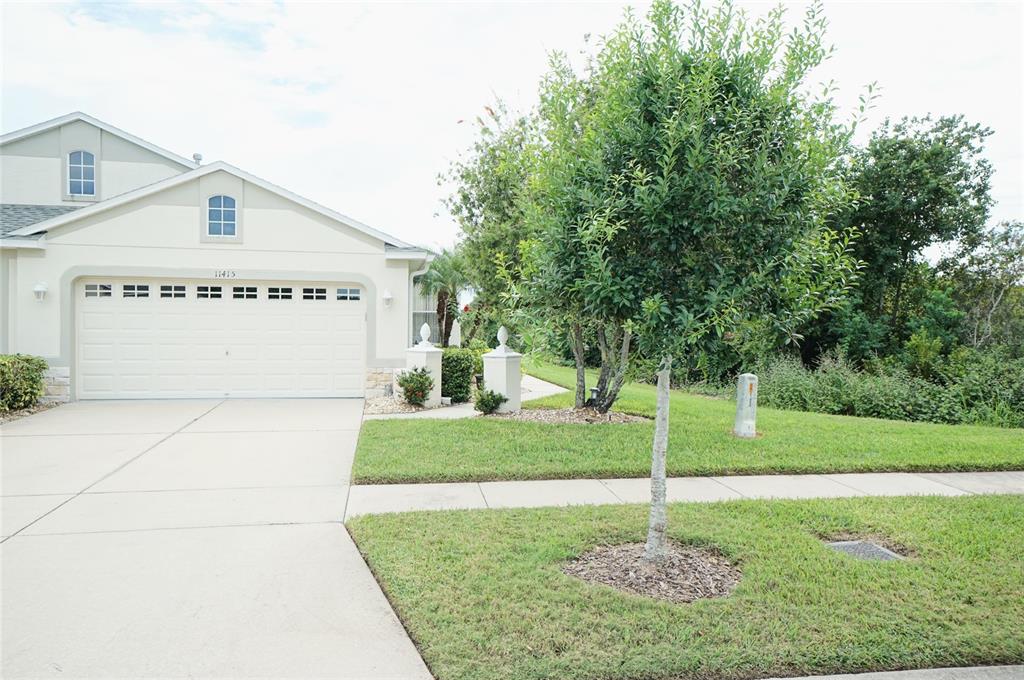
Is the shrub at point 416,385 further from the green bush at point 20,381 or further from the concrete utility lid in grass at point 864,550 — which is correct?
the concrete utility lid in grass at point 864,550

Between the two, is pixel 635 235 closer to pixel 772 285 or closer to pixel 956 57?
pixel 772 285

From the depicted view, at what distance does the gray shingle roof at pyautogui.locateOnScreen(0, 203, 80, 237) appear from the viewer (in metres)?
12.4

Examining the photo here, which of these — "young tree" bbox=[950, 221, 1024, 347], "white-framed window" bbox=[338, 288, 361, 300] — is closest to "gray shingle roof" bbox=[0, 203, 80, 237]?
"white-framed window" bbox=[338, 288, 361, 300]

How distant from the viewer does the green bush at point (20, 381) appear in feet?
33.8

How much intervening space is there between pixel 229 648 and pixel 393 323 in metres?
9.89

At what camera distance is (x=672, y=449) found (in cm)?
792

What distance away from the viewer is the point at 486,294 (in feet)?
42.8

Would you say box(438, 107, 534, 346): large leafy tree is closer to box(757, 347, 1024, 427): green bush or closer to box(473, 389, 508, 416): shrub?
box(473, 389, 508, 416): shrub

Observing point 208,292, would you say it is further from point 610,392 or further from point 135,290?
point 610,392

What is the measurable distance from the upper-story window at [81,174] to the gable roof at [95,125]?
2.43ft

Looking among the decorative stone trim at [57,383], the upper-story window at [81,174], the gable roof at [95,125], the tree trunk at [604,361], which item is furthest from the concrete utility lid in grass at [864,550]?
the upper-story window at [81,174]

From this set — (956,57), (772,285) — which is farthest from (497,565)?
(956,57)

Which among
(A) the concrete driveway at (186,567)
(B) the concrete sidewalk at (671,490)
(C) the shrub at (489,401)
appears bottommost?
(A) the concrete driveway at (186,567)

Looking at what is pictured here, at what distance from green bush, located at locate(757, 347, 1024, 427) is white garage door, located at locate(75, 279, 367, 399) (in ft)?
29.6
